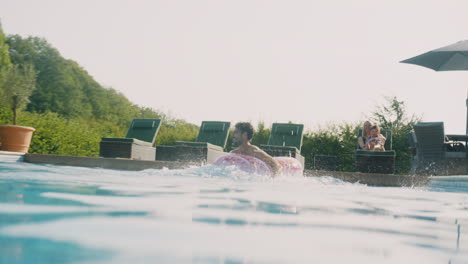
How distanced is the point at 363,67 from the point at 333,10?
2702mm

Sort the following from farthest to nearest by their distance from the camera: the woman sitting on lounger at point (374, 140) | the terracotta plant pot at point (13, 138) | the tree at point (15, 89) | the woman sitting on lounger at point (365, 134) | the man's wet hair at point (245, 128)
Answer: the tree at point (15, 89), the terracotta plant pot at point (13, 138), the woman sitting on lounger at point (365, 134), the woman sitting on lounger at point (374, 140), the man's wet hair at point (245, 128)

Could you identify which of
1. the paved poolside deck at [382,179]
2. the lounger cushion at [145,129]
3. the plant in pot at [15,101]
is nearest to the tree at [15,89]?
the plant in pot at [15,101]

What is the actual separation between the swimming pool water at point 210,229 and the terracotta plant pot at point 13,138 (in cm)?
613

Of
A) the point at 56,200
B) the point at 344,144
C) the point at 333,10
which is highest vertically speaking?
the point at 333,10

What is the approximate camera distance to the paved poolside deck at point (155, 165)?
6.33 meters

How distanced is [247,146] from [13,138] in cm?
562

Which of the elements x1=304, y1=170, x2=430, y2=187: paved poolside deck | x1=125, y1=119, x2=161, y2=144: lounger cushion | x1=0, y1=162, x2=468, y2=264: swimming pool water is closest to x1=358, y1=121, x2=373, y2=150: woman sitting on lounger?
x1=304, y1=170, x2=430, y2=187: paved poolside deck

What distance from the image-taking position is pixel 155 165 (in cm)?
686

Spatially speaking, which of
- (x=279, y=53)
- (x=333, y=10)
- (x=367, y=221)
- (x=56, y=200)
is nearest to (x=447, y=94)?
(x=333, y=10)

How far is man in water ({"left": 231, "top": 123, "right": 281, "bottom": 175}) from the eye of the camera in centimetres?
600

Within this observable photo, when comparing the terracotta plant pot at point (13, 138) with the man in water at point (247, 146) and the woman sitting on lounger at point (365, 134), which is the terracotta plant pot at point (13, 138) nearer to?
the man in water at point (247, 146)

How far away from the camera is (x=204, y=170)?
238 inches

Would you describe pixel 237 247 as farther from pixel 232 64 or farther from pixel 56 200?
pixel 232 64

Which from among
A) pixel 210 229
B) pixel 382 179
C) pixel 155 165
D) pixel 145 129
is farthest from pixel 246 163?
pixel 210 229
